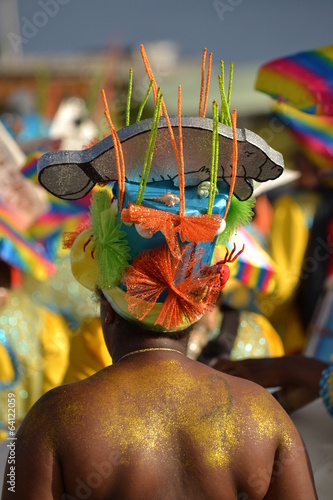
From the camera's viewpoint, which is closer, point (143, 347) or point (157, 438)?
point (157, 438)

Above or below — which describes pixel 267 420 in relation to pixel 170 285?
below

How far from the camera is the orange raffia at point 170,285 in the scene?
4.75 ft

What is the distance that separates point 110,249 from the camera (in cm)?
150

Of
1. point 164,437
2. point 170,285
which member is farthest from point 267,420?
point 170,285

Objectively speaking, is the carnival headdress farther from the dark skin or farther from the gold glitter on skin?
the gold glitter on skin

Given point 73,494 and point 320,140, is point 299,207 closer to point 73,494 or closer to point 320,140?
point 320,140

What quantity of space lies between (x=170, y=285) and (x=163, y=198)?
7.2 inches

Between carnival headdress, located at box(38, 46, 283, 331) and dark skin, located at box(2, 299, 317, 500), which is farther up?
carnival headdress, located at box(38, 46, 283, 331)

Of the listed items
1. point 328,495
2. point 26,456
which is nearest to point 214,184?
point 26,456

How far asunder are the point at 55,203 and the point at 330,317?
1540mm

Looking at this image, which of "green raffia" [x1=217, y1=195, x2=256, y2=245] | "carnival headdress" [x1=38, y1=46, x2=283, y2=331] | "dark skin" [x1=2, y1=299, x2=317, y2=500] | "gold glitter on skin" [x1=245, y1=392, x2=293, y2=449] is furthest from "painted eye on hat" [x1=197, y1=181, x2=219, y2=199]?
"gold glitter on skin" [x1=245, y1=392, x2=293, y2=449]

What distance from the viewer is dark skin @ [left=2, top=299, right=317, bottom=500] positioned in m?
1.36

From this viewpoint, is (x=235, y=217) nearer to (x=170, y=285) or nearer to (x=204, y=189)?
(x=204, y=189)

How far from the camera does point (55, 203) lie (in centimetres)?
369
